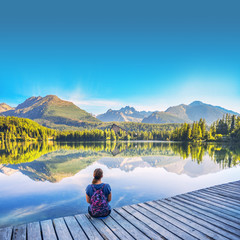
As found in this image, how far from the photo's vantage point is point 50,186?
1524 cm

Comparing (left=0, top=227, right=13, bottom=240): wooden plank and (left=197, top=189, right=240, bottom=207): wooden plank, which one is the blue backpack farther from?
(left=197, top=189, right=240, bottom=207): wooden plank

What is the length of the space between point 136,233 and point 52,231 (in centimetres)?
252

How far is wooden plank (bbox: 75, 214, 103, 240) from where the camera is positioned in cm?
511

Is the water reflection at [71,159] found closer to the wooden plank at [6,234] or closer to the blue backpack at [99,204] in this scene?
the wooden plank at [6,234]

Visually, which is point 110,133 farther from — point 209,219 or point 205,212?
point 209,219

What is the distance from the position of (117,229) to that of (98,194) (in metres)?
1.17

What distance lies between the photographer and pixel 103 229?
550 centimetres

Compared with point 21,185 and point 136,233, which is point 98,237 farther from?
point 21,185

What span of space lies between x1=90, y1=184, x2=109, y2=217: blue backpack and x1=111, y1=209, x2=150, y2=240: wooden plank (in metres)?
0.46

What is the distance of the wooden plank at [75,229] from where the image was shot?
507 cm

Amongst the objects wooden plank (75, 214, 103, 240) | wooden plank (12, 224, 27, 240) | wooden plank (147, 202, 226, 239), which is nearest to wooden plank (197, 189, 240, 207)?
wooden plank (147, 202, 226, 239)

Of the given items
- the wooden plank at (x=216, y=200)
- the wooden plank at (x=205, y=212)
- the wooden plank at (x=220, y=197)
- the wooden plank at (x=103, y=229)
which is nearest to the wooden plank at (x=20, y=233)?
the wooden plank at (x=103, y=229)

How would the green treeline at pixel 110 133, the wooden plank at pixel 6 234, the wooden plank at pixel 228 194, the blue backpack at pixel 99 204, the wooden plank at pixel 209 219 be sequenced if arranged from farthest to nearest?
the green treeline at pixel 110 133, the wooden plank at pixel 228 194, the blue backpack at pixel 99 204, the wooden plank at pixel 209 219, the wooden plank at pixel 6 234

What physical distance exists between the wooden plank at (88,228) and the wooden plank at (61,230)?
0.49 m
